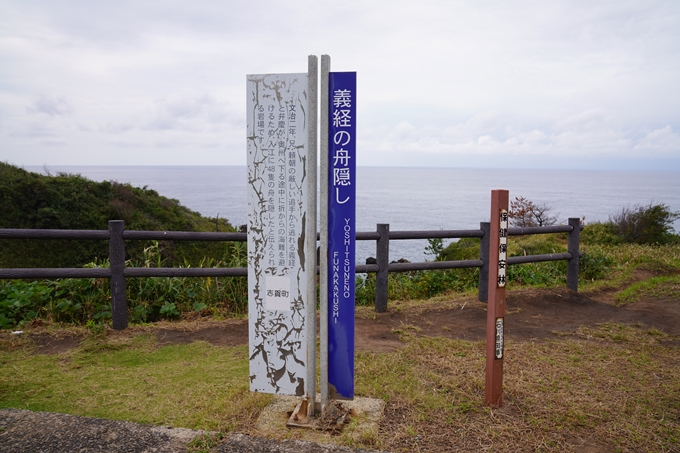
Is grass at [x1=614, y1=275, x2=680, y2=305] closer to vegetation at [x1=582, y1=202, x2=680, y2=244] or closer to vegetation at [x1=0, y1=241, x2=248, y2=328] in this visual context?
vegetation at [x1=0, y1=241, x2=248, y2=328]

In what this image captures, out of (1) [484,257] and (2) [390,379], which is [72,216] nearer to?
(1) [484,257]

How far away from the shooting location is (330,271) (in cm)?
310

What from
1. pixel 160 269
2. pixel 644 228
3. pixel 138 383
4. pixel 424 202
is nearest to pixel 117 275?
pixel 160 269

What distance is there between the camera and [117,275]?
507 cm

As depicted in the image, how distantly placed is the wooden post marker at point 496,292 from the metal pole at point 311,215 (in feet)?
3.63

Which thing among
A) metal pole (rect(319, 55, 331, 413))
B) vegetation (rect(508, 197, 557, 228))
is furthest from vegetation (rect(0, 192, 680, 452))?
vegetation (rect(508, 197, 557, 228))

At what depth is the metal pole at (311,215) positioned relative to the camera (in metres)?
3.03

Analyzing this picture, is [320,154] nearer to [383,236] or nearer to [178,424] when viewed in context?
[178,424]

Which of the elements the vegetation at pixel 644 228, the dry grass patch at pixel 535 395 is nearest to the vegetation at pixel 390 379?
the dry grass patch at pixel 535 395

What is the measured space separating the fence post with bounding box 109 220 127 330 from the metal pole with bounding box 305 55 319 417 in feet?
9.06

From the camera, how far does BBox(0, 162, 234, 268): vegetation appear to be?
1014 centimetres

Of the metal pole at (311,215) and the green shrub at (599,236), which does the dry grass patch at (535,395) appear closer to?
the metal pole at (311,215)

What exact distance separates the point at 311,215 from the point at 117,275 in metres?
2.96

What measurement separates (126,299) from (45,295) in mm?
977
